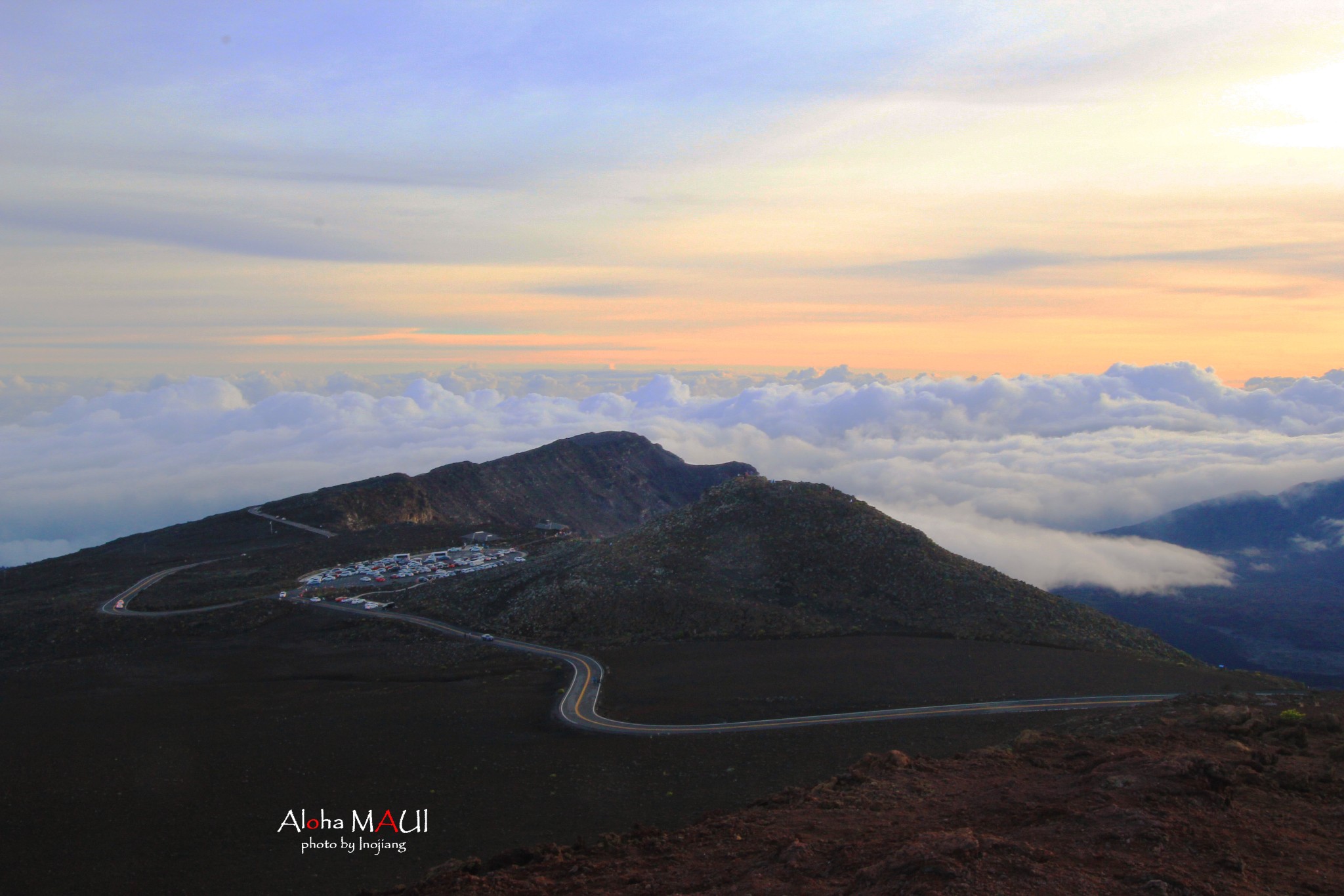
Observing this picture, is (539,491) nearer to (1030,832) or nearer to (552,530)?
(552,530)

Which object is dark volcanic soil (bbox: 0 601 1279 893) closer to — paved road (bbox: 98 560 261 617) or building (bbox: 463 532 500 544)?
paved road (bbox: 98 560 261 617)

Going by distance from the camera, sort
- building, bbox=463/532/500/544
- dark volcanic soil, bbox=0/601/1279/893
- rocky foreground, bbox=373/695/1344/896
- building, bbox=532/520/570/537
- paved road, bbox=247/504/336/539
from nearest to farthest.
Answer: rocky foreground, bbox=373/695/1344/896
dark volcanic soil, bbox=0/601/1279/893
building, bbox=463/532/500/544
paved road, bbox=247/504/336/539
building, bbox=532/520/570/537

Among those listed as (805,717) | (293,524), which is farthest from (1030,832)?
(293,524)

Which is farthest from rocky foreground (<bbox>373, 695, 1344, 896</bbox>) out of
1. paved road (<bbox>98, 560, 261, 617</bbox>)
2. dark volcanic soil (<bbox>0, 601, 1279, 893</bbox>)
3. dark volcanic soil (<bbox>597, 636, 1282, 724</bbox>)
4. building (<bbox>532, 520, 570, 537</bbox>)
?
building (<bbox>532, 520, 570, 537</bbox>)

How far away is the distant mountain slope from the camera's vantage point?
115 meters

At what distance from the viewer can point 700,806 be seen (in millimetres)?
26219

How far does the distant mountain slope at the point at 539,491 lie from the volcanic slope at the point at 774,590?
49.8 m

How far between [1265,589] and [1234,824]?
674ft

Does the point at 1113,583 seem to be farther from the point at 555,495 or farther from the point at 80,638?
the point at 80,638

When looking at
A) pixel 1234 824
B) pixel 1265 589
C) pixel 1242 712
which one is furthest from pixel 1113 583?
pixel 1234 824

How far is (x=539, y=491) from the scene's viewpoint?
148 meters

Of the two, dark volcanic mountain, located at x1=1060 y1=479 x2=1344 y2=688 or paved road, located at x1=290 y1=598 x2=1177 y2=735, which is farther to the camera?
dark volcanic mountain, located at x1=1060 y1=479 x2=1344 y2=688

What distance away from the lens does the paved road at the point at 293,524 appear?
336 feet

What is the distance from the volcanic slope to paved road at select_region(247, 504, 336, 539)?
4184cm
